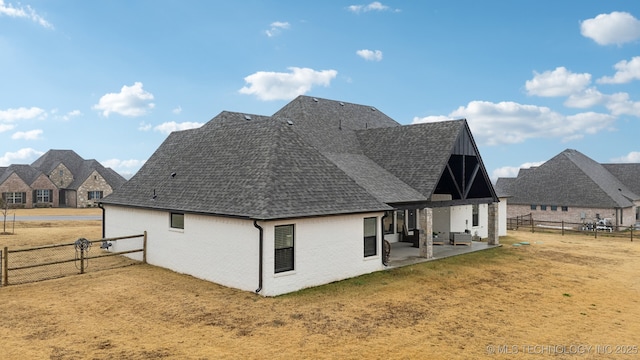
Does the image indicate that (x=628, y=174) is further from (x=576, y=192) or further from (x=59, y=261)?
(x=59, y=261)

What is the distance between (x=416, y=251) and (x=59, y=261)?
1705cm

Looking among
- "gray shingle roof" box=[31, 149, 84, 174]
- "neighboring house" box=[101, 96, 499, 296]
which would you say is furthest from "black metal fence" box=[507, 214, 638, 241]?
"gray shingle roof" box=[31, 149, 84, 174]

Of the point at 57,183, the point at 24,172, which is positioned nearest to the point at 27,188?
the point at 24,172

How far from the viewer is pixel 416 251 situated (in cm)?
2245

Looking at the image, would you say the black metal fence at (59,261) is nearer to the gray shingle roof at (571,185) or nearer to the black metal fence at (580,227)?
the black metal fence at (580,227)

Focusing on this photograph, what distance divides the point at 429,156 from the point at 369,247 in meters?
8.14

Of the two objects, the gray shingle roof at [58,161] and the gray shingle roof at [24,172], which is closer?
the gray shingle roof at [24,172]

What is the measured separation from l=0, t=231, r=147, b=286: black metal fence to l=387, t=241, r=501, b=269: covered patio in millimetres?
12097

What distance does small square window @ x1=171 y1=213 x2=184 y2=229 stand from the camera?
1740 centimetres

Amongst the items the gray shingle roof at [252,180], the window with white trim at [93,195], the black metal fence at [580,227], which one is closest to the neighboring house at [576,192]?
the black metal fence at [580,227]

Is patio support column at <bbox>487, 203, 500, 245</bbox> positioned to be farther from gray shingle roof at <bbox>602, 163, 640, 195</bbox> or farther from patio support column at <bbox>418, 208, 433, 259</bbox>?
gray shingle roof at <bbox>602, 163, 640, 195</bbox>

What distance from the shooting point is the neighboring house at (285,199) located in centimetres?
1428

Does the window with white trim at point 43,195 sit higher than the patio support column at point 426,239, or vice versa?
the window with white trim at point 43,195

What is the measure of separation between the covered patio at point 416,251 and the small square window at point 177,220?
9.16m
